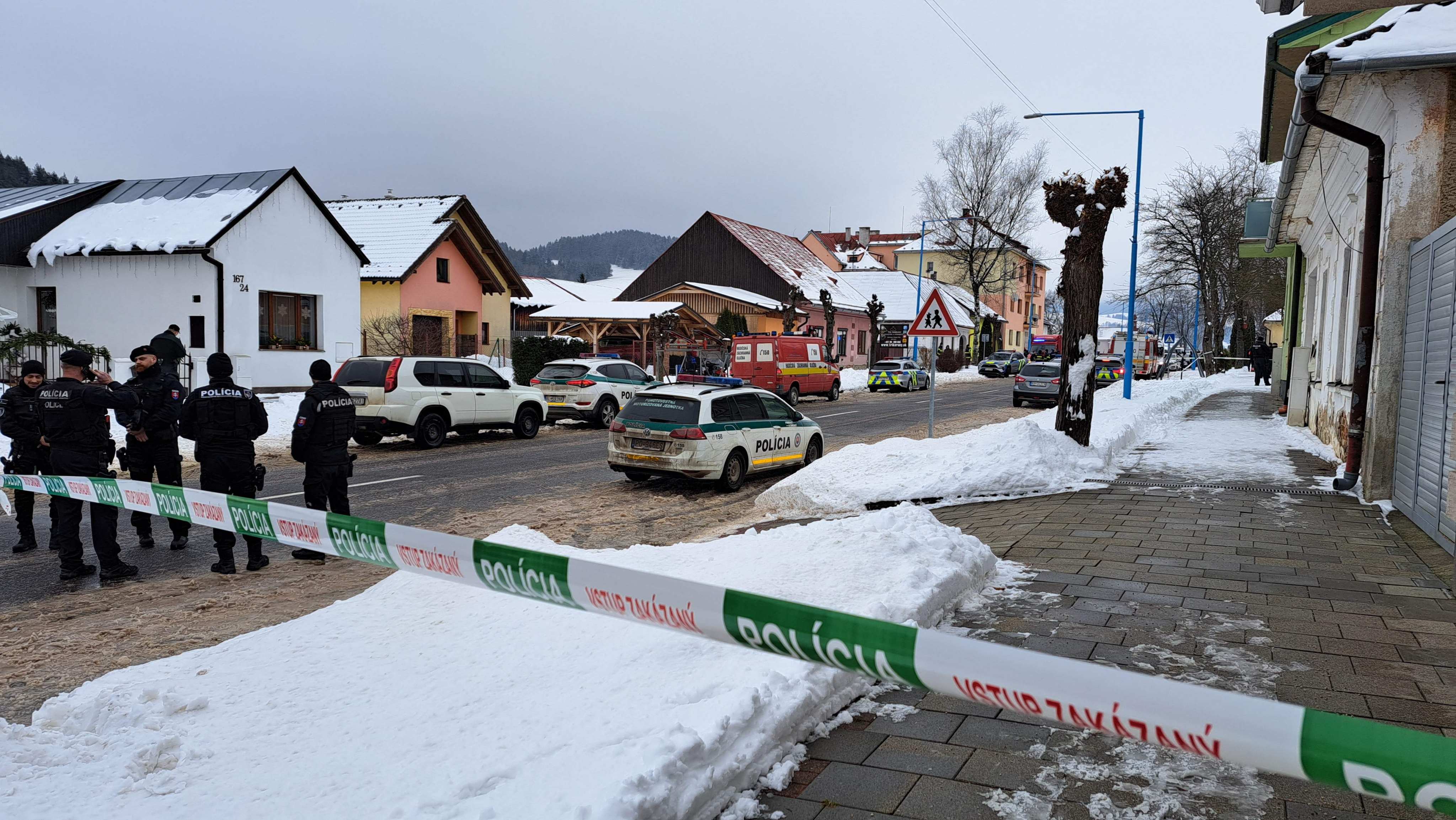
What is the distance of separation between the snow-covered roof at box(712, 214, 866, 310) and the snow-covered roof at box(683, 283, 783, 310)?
209cm

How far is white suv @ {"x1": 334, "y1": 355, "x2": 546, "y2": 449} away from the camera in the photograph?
52.1 feet

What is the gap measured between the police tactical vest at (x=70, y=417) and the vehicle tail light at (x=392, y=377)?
841cm

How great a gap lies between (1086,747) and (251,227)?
24943 millimetres

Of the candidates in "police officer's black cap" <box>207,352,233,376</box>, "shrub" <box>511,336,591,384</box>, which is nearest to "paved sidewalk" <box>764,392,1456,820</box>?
"police officer's black cap" <box>207,352,233,376</box>

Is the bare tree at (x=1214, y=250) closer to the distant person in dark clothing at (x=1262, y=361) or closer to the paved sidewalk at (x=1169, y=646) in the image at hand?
the distant person in dark clothing at (x=1262, y=361)

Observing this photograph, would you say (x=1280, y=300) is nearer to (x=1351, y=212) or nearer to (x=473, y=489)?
(x=1351, y=212)

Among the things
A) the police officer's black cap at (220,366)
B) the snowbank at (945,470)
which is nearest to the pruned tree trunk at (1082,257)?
the snowbank at (945,470)

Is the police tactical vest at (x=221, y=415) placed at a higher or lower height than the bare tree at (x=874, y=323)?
lower

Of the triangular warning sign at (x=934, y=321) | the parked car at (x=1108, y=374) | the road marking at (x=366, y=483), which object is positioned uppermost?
the triangular warning sign at (x=934, y=321)

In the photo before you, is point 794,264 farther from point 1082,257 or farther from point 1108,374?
point 1082,257

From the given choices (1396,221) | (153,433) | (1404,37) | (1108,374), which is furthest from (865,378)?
(153,433)

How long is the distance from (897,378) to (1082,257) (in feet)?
76.3

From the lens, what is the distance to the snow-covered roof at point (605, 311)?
36688 millimetres

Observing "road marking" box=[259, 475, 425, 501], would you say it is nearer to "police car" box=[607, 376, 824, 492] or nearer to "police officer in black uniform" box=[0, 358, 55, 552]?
"police officer in black uniform" box=[0, 358, 55, 552]
